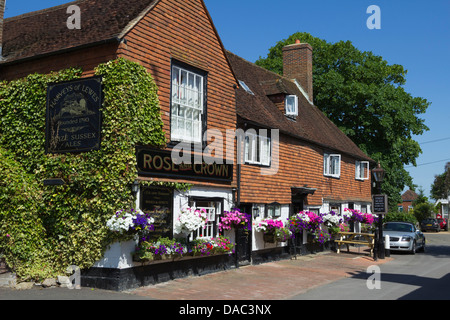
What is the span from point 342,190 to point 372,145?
1121cm

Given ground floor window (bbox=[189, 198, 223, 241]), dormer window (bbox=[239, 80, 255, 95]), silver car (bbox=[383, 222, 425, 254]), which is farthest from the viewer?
silver car (bbox=[383, 222, 425, 254])

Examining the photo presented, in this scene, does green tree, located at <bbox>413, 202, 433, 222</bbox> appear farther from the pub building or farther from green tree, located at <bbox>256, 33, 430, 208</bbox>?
the pub building

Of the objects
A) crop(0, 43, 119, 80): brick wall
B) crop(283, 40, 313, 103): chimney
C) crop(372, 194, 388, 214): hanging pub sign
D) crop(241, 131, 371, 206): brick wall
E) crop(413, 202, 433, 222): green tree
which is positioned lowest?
crop(413, 202, 433, 222): green tree

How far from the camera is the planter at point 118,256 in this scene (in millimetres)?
10391

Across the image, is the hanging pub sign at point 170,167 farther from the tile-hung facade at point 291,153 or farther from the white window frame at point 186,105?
the tile-hung facade at point 291,153

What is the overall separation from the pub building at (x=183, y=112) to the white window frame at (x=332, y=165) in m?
3.59

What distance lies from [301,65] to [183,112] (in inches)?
636

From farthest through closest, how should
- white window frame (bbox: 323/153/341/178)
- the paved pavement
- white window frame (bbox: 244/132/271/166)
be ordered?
white window frame (bbox: 323/153/341/178), white window frame (bbox: 244/132/271/166), the paved pavement

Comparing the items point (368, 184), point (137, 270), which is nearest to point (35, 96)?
point (137, 270)

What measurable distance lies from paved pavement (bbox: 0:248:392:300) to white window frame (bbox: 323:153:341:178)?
6.67 m

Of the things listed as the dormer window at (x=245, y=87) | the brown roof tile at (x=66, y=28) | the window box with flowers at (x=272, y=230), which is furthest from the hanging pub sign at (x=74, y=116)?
the dormer window at (x=245, y=87)

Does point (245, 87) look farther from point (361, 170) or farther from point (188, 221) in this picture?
point (361, 170)

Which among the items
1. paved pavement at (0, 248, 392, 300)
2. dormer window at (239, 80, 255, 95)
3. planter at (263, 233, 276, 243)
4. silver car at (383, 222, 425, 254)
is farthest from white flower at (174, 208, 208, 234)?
silver car at (383, 222, 425, 254)

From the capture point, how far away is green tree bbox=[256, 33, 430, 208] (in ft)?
108
